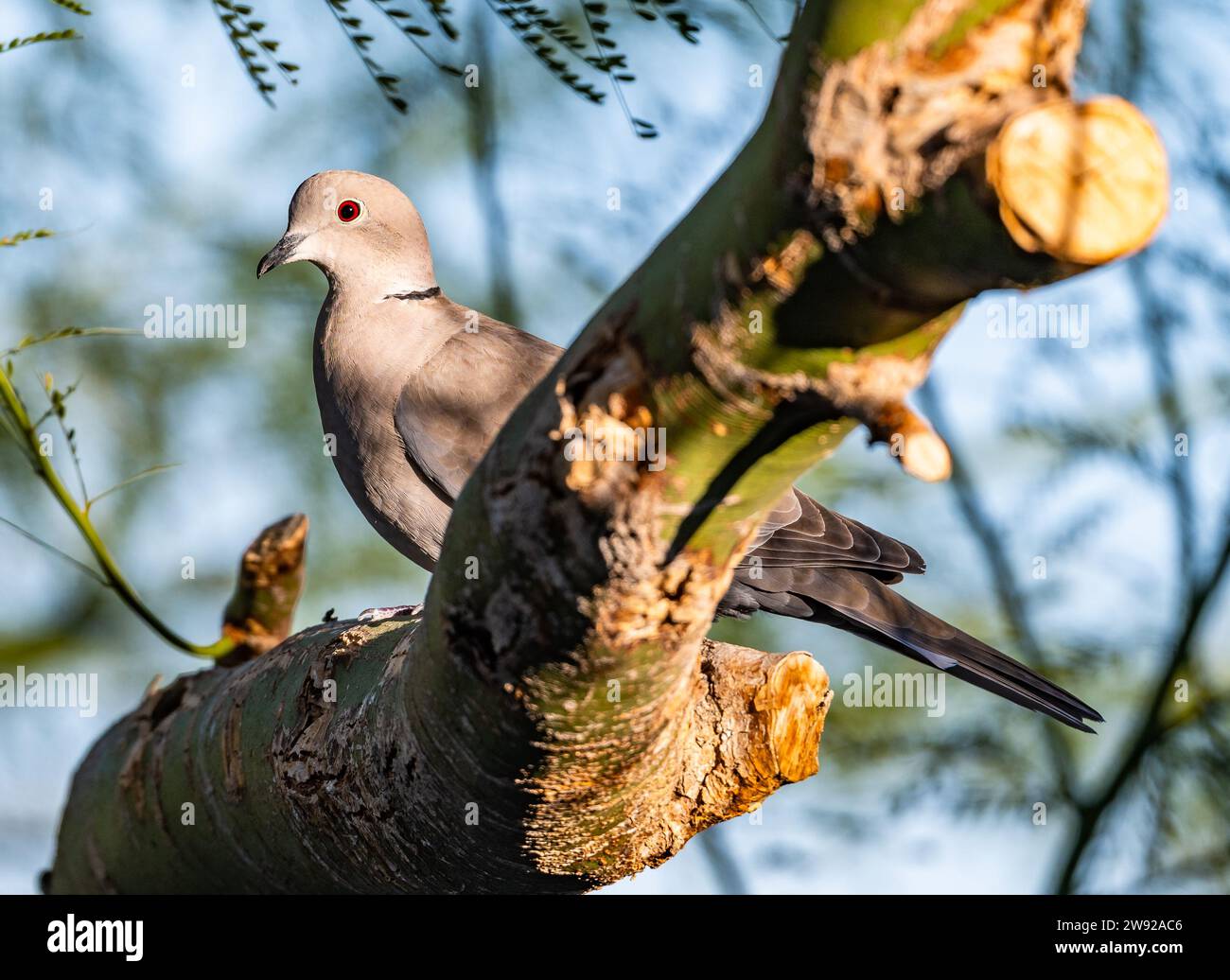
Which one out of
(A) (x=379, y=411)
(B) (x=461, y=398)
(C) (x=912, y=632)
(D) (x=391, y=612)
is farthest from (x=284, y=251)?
(C) (x=912, y=632)

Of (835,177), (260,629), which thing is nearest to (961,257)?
(835,177)

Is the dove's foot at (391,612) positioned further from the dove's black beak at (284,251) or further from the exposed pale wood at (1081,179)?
the exposed pale wood at (1081,179)

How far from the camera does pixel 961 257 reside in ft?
2.20

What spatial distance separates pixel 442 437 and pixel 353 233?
22.6 inches

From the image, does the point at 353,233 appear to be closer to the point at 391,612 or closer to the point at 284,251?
the point at 284,251

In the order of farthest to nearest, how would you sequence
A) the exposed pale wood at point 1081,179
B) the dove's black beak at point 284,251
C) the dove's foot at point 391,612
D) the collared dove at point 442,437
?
the dove's black beak at point 284,251 → the collared dove at point 442,437 → the dove's foot at point 391,612 → the exposed pale wood at point 1081,179

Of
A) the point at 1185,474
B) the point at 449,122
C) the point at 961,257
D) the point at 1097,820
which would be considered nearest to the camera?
the point at 961,257

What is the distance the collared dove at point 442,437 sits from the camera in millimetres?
2186

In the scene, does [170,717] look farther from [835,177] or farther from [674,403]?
[835,177]

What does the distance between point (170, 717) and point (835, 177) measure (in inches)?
73.4

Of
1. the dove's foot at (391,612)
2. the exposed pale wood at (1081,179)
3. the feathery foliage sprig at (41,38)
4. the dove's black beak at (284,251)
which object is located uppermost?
the exposed pale wood at (1081,179)

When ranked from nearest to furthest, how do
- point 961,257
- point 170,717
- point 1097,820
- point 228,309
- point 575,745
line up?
point 961,257
point 575,745
point 170,717
point 1097,820
point 228,309

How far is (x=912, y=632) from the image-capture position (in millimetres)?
2209

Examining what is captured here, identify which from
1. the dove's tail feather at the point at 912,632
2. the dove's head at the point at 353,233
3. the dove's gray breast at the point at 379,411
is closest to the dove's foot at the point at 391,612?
the dove's gray breast at the point at 379,411
